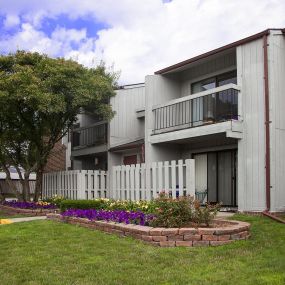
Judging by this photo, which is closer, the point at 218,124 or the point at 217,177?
the point at 218,124

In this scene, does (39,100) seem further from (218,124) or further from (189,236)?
(189,236)

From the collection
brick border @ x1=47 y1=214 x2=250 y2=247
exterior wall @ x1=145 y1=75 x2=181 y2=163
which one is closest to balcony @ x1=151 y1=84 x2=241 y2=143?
exterior wall @ x1=145 y1=75 x2=181 y2=163

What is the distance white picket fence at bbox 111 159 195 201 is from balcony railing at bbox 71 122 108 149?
3.95 m

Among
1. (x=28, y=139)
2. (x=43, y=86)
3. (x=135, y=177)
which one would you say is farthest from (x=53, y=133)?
(x=135, y=177)

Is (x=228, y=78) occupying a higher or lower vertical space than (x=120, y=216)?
higher

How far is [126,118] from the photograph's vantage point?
21438 millimetres

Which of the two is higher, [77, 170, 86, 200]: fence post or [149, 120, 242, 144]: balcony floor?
[149, 120, 242, 144]: balcony floor

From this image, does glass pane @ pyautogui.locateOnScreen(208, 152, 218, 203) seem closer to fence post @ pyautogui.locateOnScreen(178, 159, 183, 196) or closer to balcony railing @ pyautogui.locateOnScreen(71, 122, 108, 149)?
fence post @ pyautogui.locateOnScreen(178, 159, 183, 196)

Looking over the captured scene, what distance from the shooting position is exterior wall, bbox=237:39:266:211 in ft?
45.4

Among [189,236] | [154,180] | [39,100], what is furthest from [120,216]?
[39,100]

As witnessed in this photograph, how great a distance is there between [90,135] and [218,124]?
9.64m

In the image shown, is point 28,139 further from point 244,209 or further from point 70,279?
point 70,279

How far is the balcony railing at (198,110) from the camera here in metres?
15.0

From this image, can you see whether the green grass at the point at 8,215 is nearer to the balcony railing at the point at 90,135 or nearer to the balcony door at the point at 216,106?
the balcony railing at the point at 90,135
